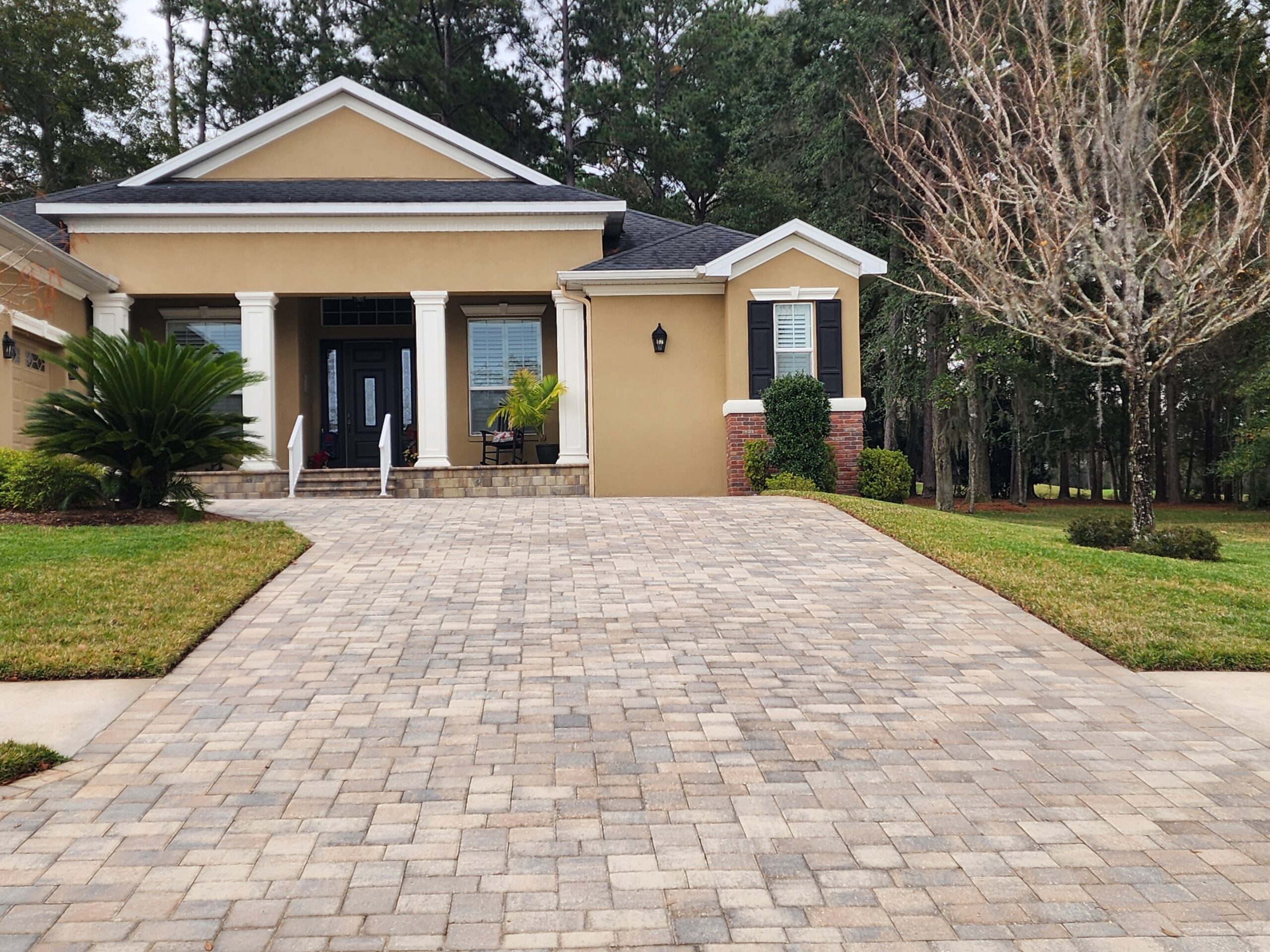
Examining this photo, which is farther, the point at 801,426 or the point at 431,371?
the point at 431,371

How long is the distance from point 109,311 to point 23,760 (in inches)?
548

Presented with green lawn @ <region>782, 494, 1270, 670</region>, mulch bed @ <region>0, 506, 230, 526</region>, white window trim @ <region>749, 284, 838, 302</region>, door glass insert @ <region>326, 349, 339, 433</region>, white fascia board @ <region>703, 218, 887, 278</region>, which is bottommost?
green lawn @ <region>782, 494, 1270, 670</region>

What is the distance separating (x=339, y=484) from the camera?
16234 mm

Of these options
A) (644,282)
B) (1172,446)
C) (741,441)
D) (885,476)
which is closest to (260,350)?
(644,282)

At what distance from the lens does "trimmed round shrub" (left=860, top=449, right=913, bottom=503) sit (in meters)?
15.8

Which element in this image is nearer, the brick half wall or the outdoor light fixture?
the brick half wall

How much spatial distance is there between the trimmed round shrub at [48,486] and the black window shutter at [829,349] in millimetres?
10245

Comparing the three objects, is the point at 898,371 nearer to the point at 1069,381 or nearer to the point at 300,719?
the point at 1069,381

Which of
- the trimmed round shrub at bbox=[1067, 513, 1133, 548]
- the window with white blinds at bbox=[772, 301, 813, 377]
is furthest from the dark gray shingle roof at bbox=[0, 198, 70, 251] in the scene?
the trimmed round shrub at bbox=[1067, 513, 1133, 548]

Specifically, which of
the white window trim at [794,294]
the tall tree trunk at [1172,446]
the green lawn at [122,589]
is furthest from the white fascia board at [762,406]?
the tall tree trunk at [1172,446]

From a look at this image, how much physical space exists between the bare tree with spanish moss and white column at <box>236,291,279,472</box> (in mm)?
9919

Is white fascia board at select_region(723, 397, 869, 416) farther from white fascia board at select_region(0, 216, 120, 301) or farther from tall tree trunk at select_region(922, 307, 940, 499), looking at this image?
white fascia board at select_region(0, 216, 120, 301)

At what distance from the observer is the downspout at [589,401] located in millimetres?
16562

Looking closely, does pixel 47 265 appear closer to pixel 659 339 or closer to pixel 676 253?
pixel 659 339
